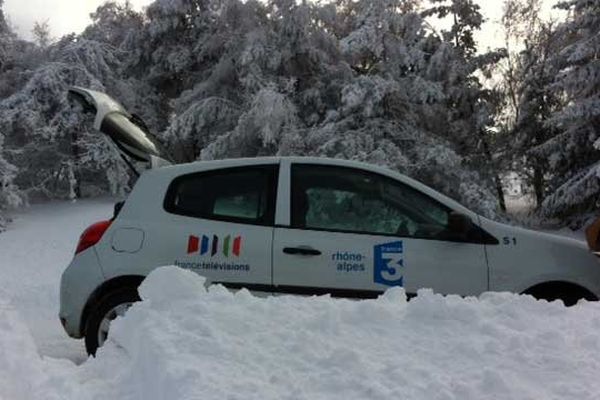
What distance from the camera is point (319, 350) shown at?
3.19 meters

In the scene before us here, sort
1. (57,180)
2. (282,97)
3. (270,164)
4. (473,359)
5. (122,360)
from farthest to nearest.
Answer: (57,180)
(282,97)
(270,164)
(122,360)
(473,359)

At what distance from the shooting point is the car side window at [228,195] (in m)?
5.00

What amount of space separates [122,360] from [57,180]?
16812 millimetres

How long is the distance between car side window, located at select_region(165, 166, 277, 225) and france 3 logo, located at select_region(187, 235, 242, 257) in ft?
0.54

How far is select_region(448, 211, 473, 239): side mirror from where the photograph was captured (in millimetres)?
4781

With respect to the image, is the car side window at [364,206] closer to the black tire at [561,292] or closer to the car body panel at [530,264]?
the car body panel at [530,264]

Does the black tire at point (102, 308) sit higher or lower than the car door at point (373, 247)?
lower

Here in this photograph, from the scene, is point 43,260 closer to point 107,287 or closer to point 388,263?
point 107,287

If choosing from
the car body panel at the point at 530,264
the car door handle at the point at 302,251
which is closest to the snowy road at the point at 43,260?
the car door handle at the point at 302,251

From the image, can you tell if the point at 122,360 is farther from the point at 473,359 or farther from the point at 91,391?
the point at 473,359

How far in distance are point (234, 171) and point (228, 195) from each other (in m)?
0.20

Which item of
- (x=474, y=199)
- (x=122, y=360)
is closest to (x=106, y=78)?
(x=474, y=199)

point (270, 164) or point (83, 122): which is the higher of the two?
point (83, 122)

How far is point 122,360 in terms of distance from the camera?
3586 millimetres
